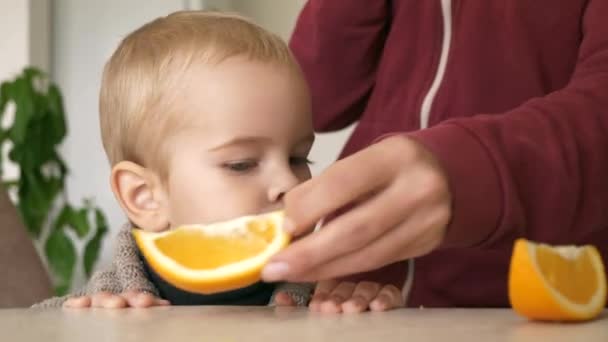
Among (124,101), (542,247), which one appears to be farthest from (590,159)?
(124,101)

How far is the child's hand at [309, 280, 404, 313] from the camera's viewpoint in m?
0.76

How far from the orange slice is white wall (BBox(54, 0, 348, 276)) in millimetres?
2054

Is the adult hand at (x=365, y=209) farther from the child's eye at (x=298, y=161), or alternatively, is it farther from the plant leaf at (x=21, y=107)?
the plant leaf at (x=21, y=107)

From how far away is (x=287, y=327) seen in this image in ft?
1.91

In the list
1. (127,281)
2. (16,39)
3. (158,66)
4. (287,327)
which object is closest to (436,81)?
(158,66)

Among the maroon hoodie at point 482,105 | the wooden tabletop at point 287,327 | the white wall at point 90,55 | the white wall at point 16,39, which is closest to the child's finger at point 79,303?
the wooden tabletop at point 287,327

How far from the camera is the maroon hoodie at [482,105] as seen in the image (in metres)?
0.68

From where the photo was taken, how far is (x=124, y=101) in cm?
108

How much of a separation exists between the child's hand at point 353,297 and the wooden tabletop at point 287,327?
39 mm

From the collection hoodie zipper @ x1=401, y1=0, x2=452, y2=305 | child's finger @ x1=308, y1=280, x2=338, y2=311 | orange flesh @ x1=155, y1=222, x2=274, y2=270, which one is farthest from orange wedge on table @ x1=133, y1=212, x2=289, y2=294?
hoodie zipper @ x1=401, y1=0, x2=452, y2=305

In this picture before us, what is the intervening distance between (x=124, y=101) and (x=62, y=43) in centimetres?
172

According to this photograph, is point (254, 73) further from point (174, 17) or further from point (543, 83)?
point (543, 83)

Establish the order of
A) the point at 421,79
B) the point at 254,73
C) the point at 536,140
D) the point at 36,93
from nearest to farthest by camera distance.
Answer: the point at 536,140, the point at 254,73, the point at 421,79, the point at 36,93

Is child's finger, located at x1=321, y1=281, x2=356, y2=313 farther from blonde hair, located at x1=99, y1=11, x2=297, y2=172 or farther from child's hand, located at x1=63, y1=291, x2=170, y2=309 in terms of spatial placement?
blonde hair, located at x1=99, y1=11, x2=297, y2=172
